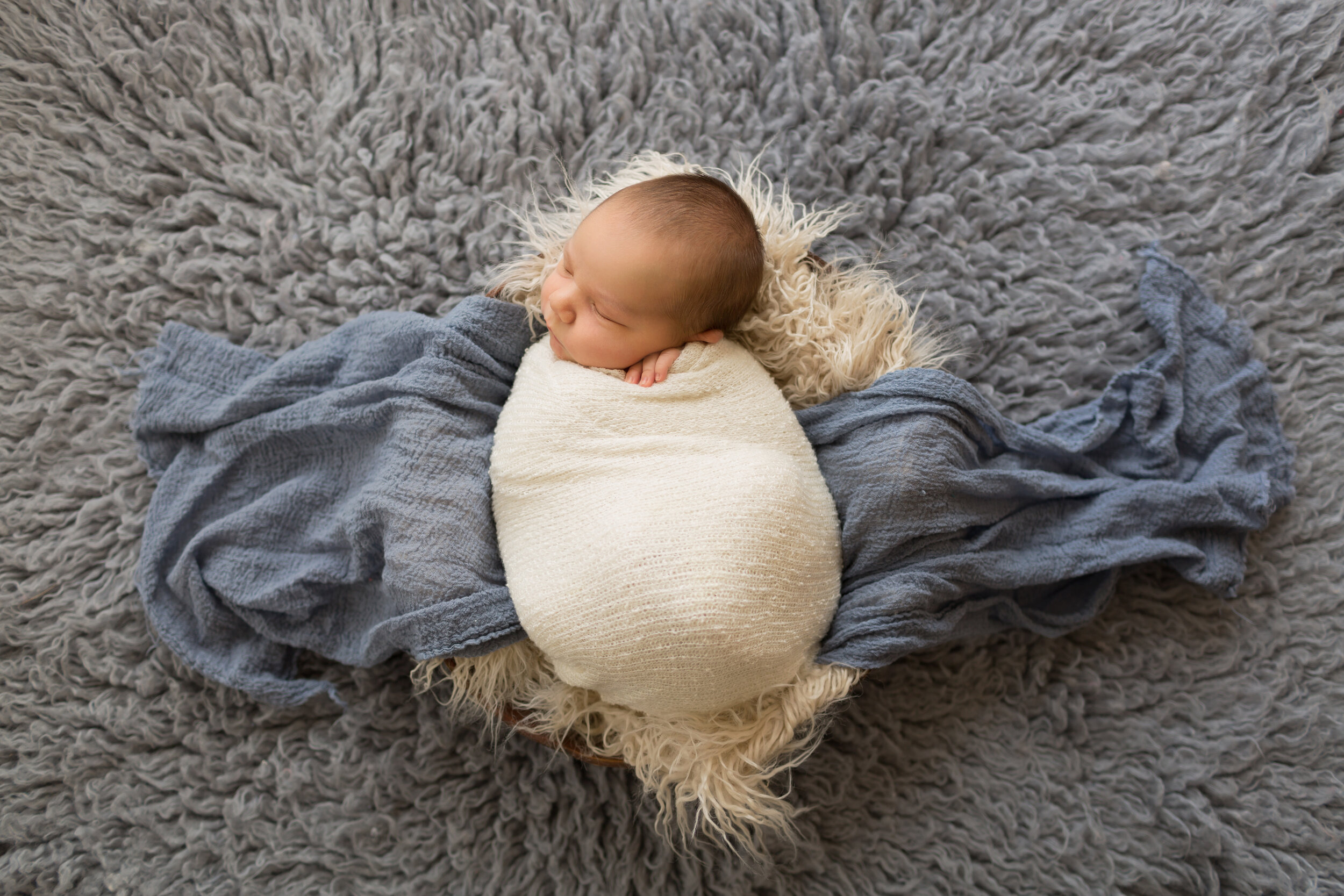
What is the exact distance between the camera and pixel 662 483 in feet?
2.92

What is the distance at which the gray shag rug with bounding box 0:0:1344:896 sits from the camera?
105 cm

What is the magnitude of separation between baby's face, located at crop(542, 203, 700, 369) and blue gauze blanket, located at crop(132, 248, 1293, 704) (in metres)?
0.11

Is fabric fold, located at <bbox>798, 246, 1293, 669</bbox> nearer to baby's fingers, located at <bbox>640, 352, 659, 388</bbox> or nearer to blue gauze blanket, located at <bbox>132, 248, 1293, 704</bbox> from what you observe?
blue gauze blanket, located at <bbox>132, 248, 1293, 704</bbox>

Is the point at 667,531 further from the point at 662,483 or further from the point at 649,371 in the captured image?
the point at 649,371

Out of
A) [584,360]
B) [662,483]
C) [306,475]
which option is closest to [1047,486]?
[662,483]

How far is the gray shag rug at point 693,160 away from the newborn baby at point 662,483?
9.9 inches

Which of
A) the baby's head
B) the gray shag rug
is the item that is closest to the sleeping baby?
the baby's head

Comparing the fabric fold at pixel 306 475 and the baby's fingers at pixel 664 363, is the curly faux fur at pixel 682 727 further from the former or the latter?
the baby's fingers at pixel 664 363

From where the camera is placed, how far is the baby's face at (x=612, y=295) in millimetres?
880

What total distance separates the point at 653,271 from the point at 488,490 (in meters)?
0.32

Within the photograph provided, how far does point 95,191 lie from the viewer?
1.12 m

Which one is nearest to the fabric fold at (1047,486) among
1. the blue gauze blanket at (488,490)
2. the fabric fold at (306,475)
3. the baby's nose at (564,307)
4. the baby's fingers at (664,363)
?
the blue gauze blanket at (488,490)

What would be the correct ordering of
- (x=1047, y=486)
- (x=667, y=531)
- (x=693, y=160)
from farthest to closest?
(x=693, y=160) < (x=1047, y=486) < (x=667, y=531)

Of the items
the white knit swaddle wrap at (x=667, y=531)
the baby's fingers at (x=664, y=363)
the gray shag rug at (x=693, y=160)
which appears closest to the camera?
the white knit swaddle wrap at (x=667, y=531)
